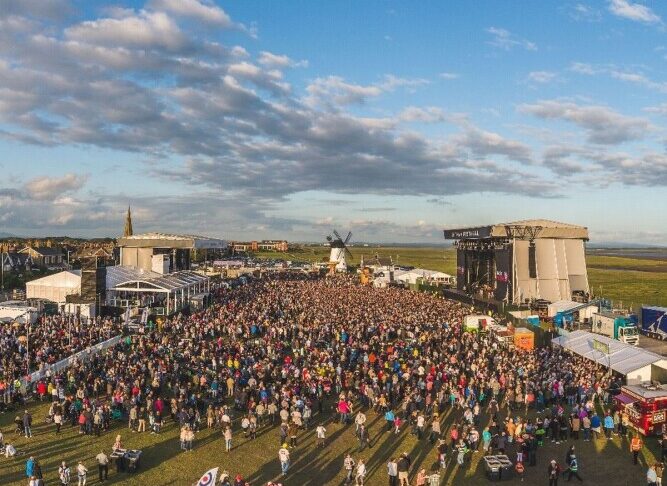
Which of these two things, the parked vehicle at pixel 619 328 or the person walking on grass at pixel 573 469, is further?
the parked vehicle at pixel 619 328

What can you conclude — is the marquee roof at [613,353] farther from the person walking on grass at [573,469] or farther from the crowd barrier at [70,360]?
the crowd barrier at [70,360]

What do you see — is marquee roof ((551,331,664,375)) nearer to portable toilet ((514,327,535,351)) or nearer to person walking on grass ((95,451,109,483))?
portable toilet ((514,327,535,351))

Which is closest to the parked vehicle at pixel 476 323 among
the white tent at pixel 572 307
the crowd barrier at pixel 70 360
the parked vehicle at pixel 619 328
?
the parked vehicle at pixel 619 328

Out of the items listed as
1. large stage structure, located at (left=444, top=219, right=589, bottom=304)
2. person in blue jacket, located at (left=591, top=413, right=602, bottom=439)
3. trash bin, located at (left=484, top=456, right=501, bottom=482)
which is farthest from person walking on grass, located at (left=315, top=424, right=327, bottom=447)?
large stage structure, located at (left=444, top=219, right=589, bottom=304)

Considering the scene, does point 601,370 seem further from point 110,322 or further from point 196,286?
point 196,286

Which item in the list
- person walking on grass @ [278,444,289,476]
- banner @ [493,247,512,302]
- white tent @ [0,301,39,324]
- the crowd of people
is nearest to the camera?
person walking on grass @ [278,444,289,476]

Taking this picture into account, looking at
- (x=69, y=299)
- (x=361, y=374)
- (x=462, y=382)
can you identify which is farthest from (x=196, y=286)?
(x=462, y=382)
